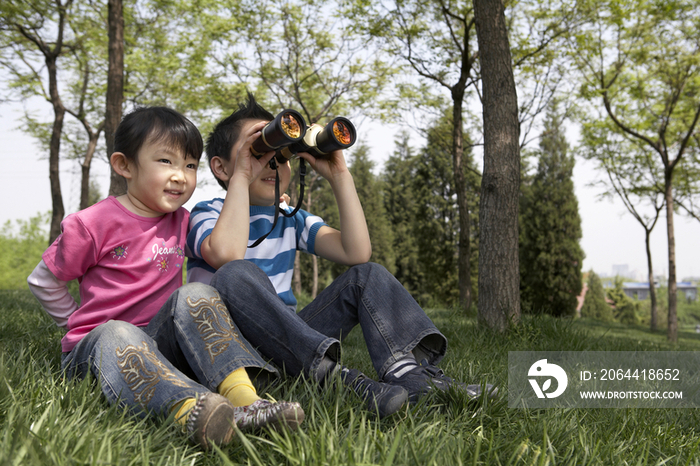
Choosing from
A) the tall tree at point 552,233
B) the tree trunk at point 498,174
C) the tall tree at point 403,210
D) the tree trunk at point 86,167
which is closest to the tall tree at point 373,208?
the tall tree at point 403,210

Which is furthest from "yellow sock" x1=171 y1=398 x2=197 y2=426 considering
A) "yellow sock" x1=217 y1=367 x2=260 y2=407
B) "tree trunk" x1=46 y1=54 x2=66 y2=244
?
"tree trunk" x1=46 y1=54 x2=66 y2=244

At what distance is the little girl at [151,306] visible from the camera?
1343mm

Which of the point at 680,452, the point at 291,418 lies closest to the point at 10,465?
the point at 291,418

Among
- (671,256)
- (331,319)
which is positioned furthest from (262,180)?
(671,256)

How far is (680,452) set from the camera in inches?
56.2

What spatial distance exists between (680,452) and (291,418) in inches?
45.0

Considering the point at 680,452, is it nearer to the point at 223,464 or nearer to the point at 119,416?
the point at 223,464

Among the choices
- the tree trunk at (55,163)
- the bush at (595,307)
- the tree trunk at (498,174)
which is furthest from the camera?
the bush at (595,307)

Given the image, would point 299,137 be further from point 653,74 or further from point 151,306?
point 653,74

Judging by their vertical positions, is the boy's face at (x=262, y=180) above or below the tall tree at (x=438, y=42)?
below

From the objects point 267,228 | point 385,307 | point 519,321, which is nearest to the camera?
point 385,307

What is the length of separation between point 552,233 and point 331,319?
17260 mm

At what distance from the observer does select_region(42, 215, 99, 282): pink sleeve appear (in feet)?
5.78

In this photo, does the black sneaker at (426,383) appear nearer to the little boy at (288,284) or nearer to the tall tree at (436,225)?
the little boy at (288,284)
